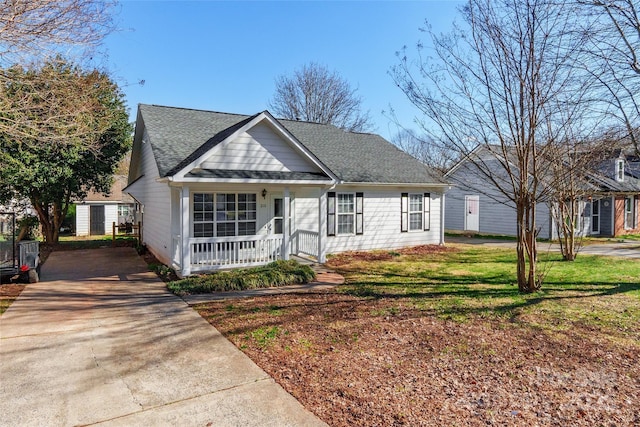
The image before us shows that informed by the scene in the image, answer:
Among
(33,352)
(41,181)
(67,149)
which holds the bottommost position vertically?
(33,352)

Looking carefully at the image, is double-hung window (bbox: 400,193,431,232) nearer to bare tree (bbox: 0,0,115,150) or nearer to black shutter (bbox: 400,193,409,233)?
black shutter (bbox: 400,193,409,233)

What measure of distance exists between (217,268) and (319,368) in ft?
21.4

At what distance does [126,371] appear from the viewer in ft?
15.1

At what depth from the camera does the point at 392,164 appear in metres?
16.9

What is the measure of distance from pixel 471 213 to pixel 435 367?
21.2 meters

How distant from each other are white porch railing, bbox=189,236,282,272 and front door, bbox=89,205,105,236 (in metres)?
19.3

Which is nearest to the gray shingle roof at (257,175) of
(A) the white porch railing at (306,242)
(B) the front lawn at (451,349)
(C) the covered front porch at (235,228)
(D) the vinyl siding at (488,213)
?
(C) the covered front porch at (235,228)

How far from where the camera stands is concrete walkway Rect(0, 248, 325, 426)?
363 centimetres

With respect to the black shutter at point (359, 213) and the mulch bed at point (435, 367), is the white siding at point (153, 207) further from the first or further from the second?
the black shutter at point (359, 213)

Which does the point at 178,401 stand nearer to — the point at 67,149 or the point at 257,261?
the point at 257,261

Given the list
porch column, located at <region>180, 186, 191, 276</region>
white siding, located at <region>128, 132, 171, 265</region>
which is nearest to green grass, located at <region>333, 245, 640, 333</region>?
porch column, located at <region>180, 186, 191, 276</region>

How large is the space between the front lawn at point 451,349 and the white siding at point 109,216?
23.2m

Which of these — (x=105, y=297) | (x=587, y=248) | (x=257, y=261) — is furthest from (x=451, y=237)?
(x=105, y=297)

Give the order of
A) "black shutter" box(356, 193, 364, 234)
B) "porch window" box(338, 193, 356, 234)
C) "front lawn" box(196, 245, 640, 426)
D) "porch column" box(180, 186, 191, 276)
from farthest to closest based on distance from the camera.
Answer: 1. "black shutter" box(356, 193, 364, 234)
2. "porch window" box(338, 193, 356, 234)
3. "porch column" box(180, 186, 191, 276)
4. "front lawn" box(196, 245, 640, 426)
